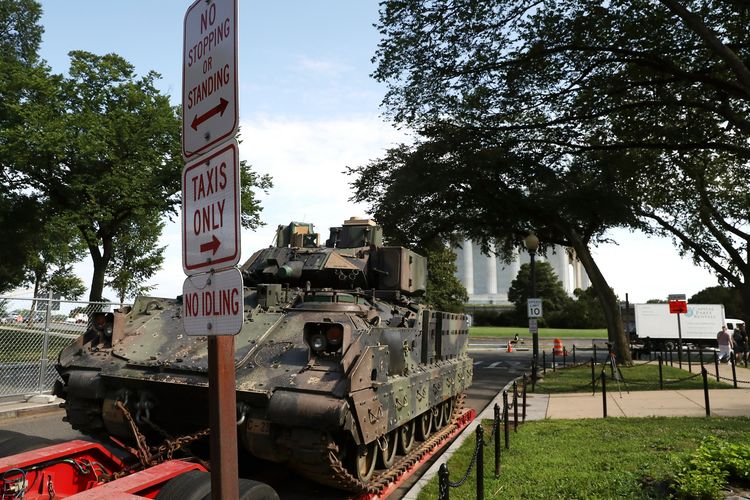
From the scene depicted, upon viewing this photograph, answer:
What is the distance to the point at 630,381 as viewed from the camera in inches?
691

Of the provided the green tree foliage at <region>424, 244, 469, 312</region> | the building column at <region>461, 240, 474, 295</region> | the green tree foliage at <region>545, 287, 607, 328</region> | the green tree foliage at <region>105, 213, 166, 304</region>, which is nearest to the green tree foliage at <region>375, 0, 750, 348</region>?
the green tree foliage at <region>105, 213, 166, 304</region>

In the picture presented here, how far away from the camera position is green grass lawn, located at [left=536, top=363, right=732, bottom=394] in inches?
631

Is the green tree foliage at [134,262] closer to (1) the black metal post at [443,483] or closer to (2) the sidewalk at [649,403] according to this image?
(2) the sidewalk at [649,403]

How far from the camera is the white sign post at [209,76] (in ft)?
8.59

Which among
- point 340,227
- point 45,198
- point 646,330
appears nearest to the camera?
point 340,227

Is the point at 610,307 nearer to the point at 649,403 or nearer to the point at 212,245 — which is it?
the point at 649,403

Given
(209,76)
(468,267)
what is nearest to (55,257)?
(209,76)

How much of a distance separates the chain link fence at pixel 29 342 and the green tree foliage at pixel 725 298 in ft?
180

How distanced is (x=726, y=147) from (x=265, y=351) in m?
12.4

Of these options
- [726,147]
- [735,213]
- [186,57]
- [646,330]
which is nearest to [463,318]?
[726,147]

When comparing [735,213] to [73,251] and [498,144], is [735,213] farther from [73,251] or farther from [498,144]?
[73,251]

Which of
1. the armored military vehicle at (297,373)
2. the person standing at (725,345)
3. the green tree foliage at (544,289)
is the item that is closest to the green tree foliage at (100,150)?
the armored military vehicle at (297,373)

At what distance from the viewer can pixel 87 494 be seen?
396cm

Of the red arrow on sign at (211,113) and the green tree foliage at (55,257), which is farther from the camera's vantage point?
the green tree foliage at (55,257)
